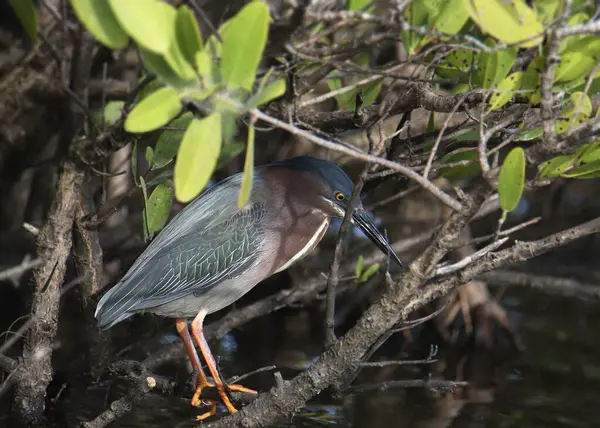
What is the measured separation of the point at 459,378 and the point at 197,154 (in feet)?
10.3

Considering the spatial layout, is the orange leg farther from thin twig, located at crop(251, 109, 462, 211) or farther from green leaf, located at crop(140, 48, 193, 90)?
green leaf, located at crop(140, 48, 193, 90)

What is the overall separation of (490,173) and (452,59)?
0.59m

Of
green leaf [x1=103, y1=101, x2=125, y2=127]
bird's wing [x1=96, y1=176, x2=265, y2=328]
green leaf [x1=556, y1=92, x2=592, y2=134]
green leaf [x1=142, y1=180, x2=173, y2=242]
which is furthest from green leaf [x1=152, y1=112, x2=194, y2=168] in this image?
green leaf [x1=556, y1=92, x2=592, y2=134]

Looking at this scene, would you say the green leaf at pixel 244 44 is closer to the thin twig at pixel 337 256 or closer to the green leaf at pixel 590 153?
the thin twig at pixel 337 256

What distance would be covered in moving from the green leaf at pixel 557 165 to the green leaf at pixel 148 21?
1.07 meters

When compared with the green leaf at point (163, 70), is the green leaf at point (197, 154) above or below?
below

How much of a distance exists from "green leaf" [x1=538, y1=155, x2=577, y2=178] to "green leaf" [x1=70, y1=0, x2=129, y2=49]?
1143 mm

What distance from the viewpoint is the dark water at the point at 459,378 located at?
396 cm

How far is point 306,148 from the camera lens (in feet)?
17.1

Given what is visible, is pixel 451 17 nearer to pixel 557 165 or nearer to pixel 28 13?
pixel 557 165

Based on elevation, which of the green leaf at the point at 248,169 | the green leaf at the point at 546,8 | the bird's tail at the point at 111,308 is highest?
the green leaf at the point at 546,8

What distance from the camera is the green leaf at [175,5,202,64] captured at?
188 centimetres

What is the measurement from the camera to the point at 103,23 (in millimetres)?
2012

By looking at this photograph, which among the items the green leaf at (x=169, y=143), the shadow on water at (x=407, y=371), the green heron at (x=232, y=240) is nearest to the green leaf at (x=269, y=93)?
the green leaf at (x=169, y=143)
